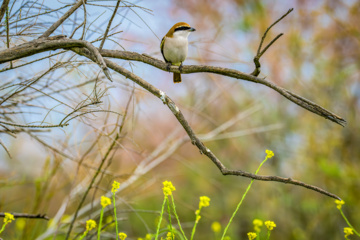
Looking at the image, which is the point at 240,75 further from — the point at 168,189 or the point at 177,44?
the point at 177,44

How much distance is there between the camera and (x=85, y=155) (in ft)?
6.06

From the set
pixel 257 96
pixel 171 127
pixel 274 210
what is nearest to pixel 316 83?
pixel 257 96

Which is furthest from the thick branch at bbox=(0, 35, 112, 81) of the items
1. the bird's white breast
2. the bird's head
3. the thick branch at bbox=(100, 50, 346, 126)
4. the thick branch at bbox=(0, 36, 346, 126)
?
the bird's head

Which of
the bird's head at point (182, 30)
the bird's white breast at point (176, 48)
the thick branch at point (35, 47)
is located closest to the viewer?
the thick branch at point (35, 47)

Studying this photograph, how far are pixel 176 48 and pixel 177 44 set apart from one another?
1.4 inches

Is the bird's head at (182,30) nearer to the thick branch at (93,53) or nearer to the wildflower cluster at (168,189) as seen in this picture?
the thick branch at (93,53)

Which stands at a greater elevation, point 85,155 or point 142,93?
point 142,93

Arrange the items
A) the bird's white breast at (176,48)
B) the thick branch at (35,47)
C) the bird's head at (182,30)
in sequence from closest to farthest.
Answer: the thick branch at (35,47), the bird's white breast at (176,48), the bird's head at (182,30)

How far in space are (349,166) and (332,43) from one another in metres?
1.74

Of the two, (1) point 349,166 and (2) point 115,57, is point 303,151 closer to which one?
(1) point 349,166

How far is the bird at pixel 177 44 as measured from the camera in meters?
2.62

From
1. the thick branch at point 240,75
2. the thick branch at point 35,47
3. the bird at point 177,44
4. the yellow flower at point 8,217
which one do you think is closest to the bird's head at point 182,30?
the bird at point 177,44

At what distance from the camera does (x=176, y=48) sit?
2.62m

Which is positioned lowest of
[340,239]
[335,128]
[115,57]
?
[115,57]
